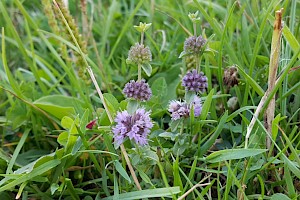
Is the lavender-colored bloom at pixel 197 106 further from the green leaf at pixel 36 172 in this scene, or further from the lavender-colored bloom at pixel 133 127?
the green leaf at pixel 36 172

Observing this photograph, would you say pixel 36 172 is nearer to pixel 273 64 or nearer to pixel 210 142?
pixel 210 142

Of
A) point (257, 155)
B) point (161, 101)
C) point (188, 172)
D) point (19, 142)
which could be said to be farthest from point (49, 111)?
point (257, 155)

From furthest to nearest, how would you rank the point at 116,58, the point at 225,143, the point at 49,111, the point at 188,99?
the point at 116,58 → the point at 49,111 → the point at 225,143 → the point at 188,99

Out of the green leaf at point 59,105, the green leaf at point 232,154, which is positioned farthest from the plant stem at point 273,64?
the green leaf at point 59,105

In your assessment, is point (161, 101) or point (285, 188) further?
point (161, 101)

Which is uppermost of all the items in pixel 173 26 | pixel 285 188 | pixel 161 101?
pixel 173 26

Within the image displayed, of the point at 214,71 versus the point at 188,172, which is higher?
the point at 214,71

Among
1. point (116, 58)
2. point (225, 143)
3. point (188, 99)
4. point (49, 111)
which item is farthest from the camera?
point (116, 58)

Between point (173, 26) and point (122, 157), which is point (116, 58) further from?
point (122, 157)
